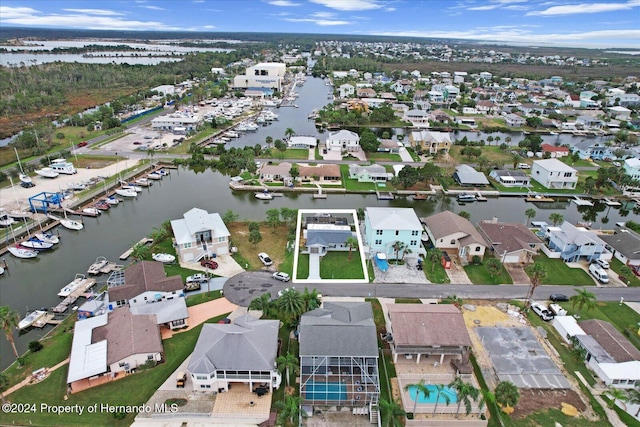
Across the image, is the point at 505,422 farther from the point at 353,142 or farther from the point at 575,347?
the point at 353,142

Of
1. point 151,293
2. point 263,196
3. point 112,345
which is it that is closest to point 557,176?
point 263,196

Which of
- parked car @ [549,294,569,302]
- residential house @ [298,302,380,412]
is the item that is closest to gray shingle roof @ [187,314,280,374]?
residential house @ [298,302,380,412]

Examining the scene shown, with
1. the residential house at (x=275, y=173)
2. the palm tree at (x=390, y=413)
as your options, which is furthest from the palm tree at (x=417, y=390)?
the residential house at (x=275, y=173)

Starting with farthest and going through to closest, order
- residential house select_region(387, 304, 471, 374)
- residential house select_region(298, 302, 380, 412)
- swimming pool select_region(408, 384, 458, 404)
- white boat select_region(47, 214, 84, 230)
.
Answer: white boat select_region(47, 214, 84, 230) → residential house select_region(387, 304, 471, 374) → swimming pool select_region(408, 384, 458, 404) → residential house select_region(298, 302, 380, 412)

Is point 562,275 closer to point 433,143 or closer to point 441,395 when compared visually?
point 441,395

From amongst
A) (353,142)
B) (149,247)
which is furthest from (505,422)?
(353,142)

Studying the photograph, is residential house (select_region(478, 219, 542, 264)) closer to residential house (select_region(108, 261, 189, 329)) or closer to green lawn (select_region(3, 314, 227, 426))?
residential house (select_region(108, 261, 189, 329))
